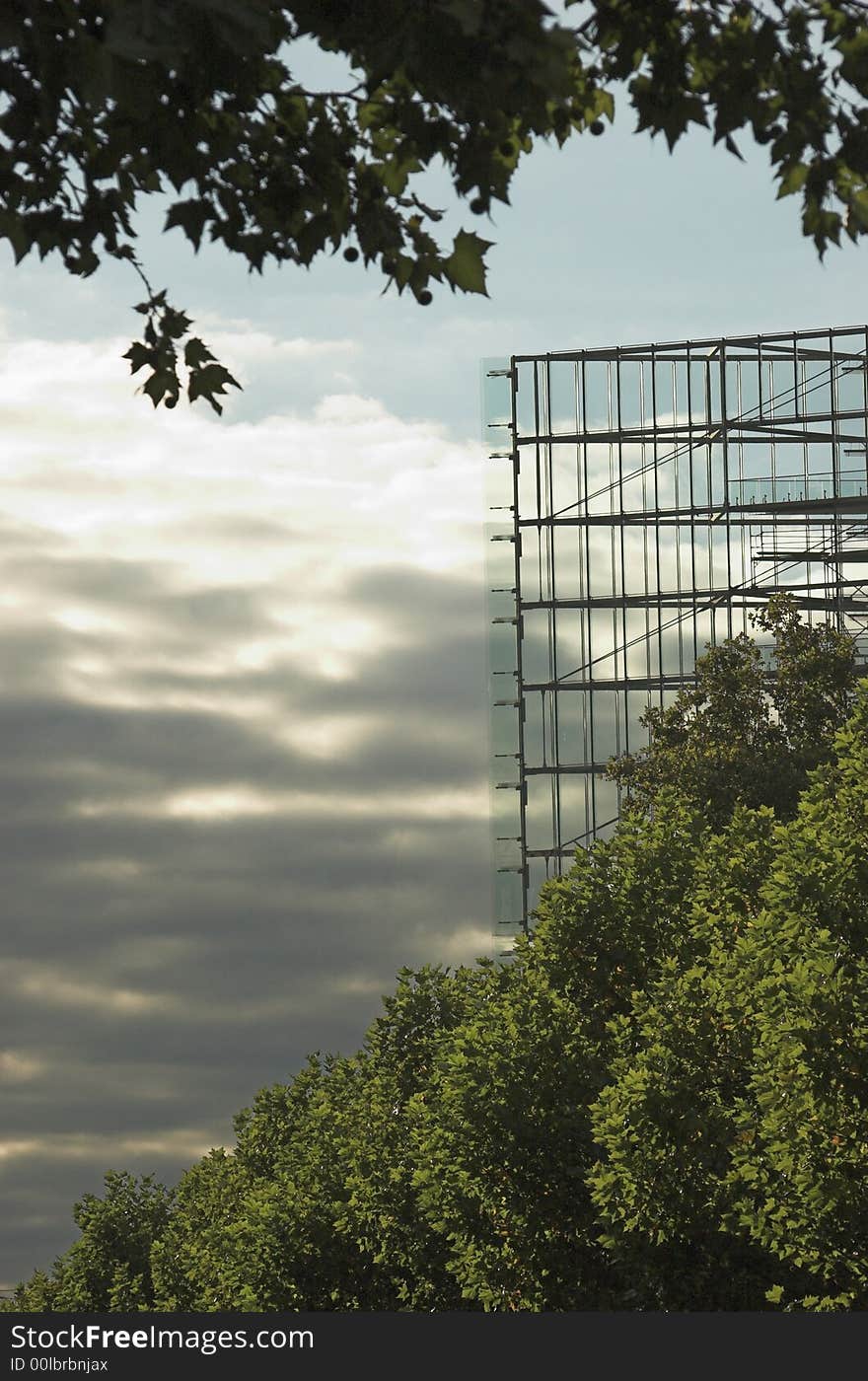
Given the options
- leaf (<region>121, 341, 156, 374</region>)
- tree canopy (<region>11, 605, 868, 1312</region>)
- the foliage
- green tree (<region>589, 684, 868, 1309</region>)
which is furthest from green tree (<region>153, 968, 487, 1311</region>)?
leaf (<region>121, 341, 156, 374</region>)

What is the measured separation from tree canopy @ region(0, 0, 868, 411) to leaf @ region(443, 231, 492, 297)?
0.01 meters

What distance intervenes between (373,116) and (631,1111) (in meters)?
17.0

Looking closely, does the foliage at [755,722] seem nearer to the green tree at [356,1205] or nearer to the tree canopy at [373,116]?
the green tree at [356,1205]

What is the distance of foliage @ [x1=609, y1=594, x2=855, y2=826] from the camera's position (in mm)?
40375


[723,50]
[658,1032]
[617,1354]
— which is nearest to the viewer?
[723,50]

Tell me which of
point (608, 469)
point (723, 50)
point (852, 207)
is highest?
point (608, 469)

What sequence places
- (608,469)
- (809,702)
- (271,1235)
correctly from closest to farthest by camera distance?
1. (271,1235)
2. (809,702)
3. (608,469)

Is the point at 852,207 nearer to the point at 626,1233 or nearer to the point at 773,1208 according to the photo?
the point at 773,1208

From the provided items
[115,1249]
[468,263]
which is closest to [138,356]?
[468,263]

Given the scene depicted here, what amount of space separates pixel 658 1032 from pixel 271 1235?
13102mm

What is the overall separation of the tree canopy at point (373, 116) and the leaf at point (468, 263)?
12 mm

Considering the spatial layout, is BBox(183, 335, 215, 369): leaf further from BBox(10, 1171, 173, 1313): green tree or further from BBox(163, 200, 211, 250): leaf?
BBox(10, 1171, 173, 1313): green tree

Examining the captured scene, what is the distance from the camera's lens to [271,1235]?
34469mm

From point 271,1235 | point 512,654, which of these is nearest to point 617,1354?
point 271,1235
